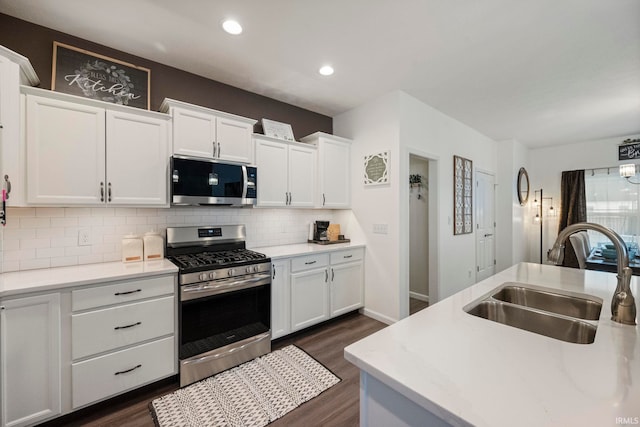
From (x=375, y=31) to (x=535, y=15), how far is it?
1107 mm

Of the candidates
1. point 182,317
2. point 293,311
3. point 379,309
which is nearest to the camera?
point 182,317

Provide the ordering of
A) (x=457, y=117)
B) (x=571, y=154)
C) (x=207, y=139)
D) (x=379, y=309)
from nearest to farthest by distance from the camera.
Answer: (x=207, y=139) < (x=379, y=309) < (x=457, y=117) < (x=571, y=154)

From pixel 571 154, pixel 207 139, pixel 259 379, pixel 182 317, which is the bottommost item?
pixel 259 379

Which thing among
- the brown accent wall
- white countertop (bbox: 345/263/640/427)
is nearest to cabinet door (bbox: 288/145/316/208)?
the brown accent wall

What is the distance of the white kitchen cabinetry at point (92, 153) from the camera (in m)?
1.81

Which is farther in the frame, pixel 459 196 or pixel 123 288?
pixel 459 196

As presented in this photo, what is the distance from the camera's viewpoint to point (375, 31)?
2.05 metres

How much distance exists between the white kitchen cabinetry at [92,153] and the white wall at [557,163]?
23.5 feet

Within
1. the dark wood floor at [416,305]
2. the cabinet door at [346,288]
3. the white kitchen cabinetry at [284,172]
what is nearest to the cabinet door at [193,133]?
the white kitchen cabinetry at [284,172]

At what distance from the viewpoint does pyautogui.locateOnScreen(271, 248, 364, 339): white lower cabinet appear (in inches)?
104

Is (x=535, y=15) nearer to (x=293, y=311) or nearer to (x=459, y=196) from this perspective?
(x=459, y=196)

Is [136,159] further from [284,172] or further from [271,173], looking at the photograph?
[284,172]

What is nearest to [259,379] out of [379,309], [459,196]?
[379,309]

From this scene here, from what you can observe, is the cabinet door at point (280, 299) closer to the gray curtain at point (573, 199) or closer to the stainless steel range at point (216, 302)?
the stainless steel range at point (216, 302)
